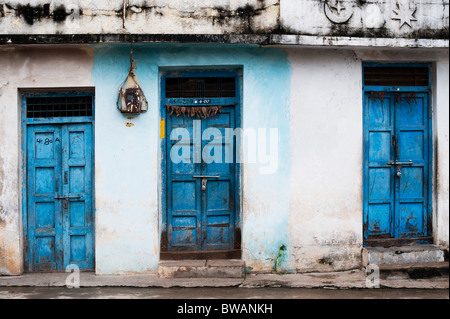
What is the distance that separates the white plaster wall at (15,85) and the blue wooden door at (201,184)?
1.48 metres

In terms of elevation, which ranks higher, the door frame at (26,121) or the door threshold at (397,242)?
the door frame at (26,121)

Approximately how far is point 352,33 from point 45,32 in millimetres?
4152

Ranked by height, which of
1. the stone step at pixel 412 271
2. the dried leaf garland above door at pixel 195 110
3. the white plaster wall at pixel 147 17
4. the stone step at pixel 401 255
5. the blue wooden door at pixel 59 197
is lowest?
the stone step at pixel 412 271

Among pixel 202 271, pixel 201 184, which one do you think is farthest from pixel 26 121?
pixel 202 271

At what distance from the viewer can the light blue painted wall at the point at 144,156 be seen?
20.8 ft

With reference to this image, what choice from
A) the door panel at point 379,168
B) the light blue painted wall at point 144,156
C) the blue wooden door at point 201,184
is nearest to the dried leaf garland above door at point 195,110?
the blue wooden door at point 201,184

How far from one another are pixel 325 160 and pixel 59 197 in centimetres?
379

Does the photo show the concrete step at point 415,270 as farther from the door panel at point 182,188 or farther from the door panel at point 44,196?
the door panel at point 44,196

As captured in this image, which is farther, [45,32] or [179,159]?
[179,159]

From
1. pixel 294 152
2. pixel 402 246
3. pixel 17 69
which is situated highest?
pixel 17 69

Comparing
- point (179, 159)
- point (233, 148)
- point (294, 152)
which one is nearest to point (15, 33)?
point (179, 159)

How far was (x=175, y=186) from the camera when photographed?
6.57m

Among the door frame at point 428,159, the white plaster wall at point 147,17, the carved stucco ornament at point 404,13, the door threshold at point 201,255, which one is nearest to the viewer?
the white plaster wall at point 147,17

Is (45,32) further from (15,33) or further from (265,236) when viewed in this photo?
(265,236)
